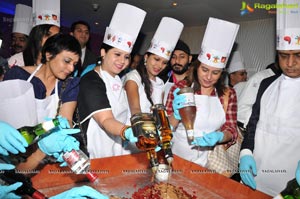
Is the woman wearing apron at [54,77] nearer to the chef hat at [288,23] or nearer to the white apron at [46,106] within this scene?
the white apron at [46,106]

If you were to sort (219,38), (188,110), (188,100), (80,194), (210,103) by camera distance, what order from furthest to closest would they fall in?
(219,38), (210,103), (188,110), (188,100), (80,194)

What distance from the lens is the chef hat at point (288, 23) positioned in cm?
215

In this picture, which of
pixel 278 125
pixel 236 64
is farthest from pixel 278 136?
pixel 236 64

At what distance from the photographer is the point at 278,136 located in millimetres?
2123

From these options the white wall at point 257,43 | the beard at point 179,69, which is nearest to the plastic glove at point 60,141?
the beard at point 179,69

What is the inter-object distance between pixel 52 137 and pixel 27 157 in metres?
0.39

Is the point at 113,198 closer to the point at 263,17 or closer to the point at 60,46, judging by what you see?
the point at 60,46

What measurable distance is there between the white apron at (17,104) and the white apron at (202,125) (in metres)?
1.23

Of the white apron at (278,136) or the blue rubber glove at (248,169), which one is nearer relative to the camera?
the blue rubber glove at (248,169)

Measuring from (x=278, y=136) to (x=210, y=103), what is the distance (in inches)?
22.8

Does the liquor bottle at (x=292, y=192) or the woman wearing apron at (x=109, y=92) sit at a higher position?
the woman wearing apron at (x=109, y=92)

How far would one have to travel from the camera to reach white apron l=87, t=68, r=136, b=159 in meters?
2.26

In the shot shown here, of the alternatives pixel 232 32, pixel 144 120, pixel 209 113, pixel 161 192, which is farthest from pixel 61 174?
pixel 232 32

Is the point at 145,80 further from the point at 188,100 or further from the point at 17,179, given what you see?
the point at 17,179
